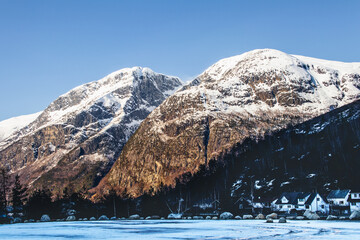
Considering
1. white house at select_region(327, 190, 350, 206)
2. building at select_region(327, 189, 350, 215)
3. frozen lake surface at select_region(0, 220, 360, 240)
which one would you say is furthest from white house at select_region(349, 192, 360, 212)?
frozen lake surface at select_region(0, 220, 360, 240)

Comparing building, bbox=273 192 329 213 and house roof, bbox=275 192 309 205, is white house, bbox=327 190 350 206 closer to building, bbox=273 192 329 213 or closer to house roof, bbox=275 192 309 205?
building, bbox=273 192 329 213

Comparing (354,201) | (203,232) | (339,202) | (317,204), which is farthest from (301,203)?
(203,232)

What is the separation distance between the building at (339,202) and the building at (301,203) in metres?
2.38

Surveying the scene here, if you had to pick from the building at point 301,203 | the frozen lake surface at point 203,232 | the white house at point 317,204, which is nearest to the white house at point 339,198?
the white house at point 317,204

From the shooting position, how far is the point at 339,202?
146 m

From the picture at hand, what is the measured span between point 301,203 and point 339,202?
1296cm

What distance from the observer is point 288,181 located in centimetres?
19375

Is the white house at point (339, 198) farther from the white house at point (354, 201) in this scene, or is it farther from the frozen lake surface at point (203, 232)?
the frozen lake surface at point (203, 232)

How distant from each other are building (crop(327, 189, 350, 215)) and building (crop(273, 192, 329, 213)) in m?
2.38

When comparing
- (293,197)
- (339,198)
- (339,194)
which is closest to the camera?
(339,198)

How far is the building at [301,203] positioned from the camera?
147125mm

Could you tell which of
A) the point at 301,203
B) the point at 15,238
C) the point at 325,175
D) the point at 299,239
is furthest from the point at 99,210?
the point at 299,239

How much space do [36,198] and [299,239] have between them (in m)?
125

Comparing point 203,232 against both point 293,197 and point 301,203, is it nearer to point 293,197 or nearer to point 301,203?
point 301,203
